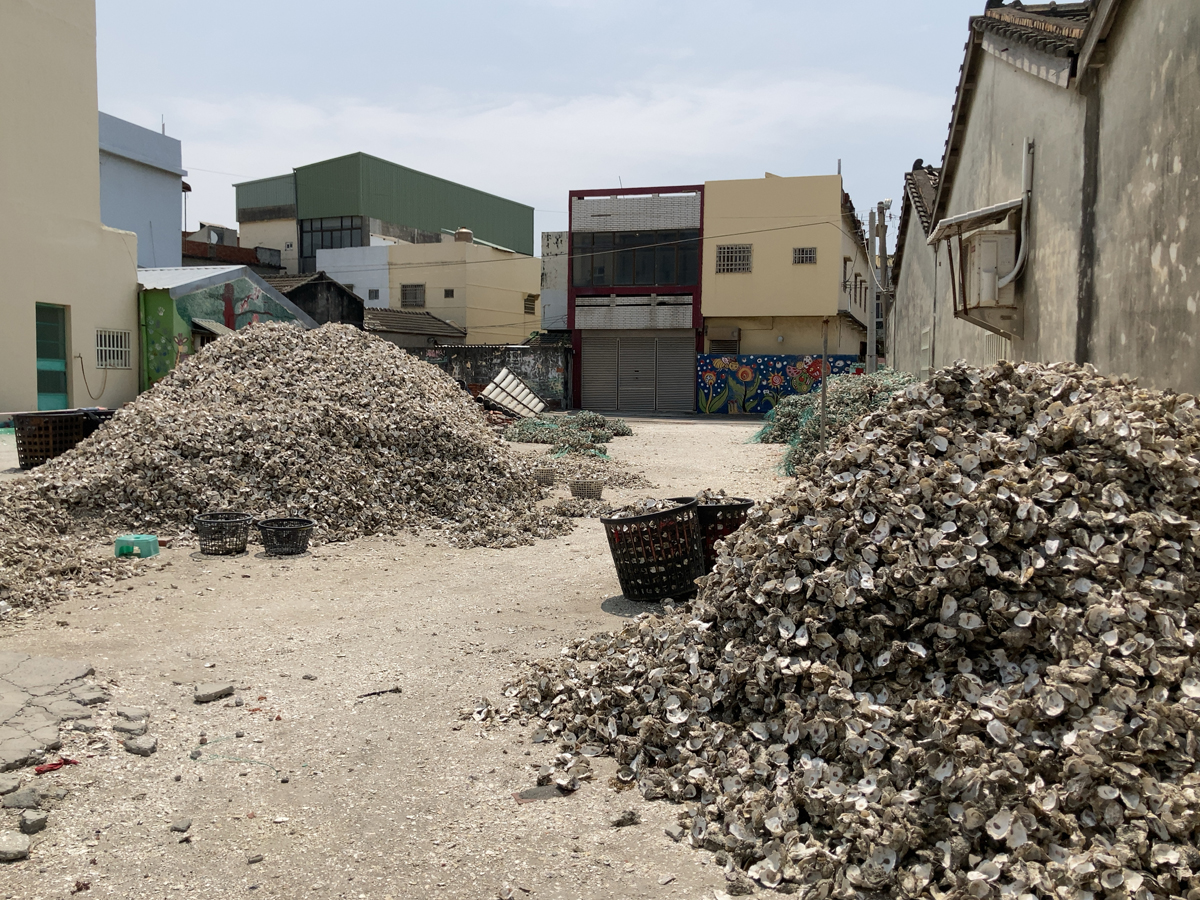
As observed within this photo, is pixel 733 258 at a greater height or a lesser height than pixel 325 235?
lesser

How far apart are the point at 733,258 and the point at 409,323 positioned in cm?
1445

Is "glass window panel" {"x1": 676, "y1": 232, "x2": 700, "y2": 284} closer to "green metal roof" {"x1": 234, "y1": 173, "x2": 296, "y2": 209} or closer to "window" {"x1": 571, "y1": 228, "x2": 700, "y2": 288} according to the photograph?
"window" {"x1": 571, "y1": 228, "x2": 700, "y2": 288}

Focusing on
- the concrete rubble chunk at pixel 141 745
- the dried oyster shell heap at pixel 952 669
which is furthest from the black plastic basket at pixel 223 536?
the dried oyster shell heap at pixel 952 669

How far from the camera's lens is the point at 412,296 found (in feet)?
142

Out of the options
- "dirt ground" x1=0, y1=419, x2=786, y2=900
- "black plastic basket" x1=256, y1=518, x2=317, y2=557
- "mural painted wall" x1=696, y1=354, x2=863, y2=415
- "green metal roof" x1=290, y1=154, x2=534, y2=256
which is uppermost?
"green metal roof" x1=290, y1=154, x2=534, y2=256

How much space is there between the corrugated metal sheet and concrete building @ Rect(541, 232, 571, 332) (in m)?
16.5

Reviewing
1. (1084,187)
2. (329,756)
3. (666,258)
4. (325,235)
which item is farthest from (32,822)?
(325,235)

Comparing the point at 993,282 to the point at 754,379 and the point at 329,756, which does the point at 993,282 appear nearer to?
the point at 329,756

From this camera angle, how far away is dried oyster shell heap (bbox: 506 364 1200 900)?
3.12 metres

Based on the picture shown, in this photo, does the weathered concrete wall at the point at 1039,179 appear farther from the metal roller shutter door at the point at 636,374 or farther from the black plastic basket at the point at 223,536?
the metal roller shutter door at the point at 636,374

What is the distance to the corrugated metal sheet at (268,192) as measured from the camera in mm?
49375

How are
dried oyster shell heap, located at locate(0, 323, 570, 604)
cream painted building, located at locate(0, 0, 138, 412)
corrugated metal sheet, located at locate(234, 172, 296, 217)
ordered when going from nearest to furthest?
dried oyster shell heap, located at locate(0, 323, 570, 604) < cream painted building, located at locate(0, 0, 138, 412) < corrugated metal sheet, located at locate(234, 172, 296, 217)

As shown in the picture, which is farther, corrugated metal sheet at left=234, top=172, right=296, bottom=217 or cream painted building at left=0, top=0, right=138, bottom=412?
corrugated metal sheet at left=234, top=172, right=296, bottom=217

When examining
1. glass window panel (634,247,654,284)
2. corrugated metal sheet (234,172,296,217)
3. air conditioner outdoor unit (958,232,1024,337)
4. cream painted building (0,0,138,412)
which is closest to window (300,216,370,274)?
corrugated metal sheet (234,172,296,217)
